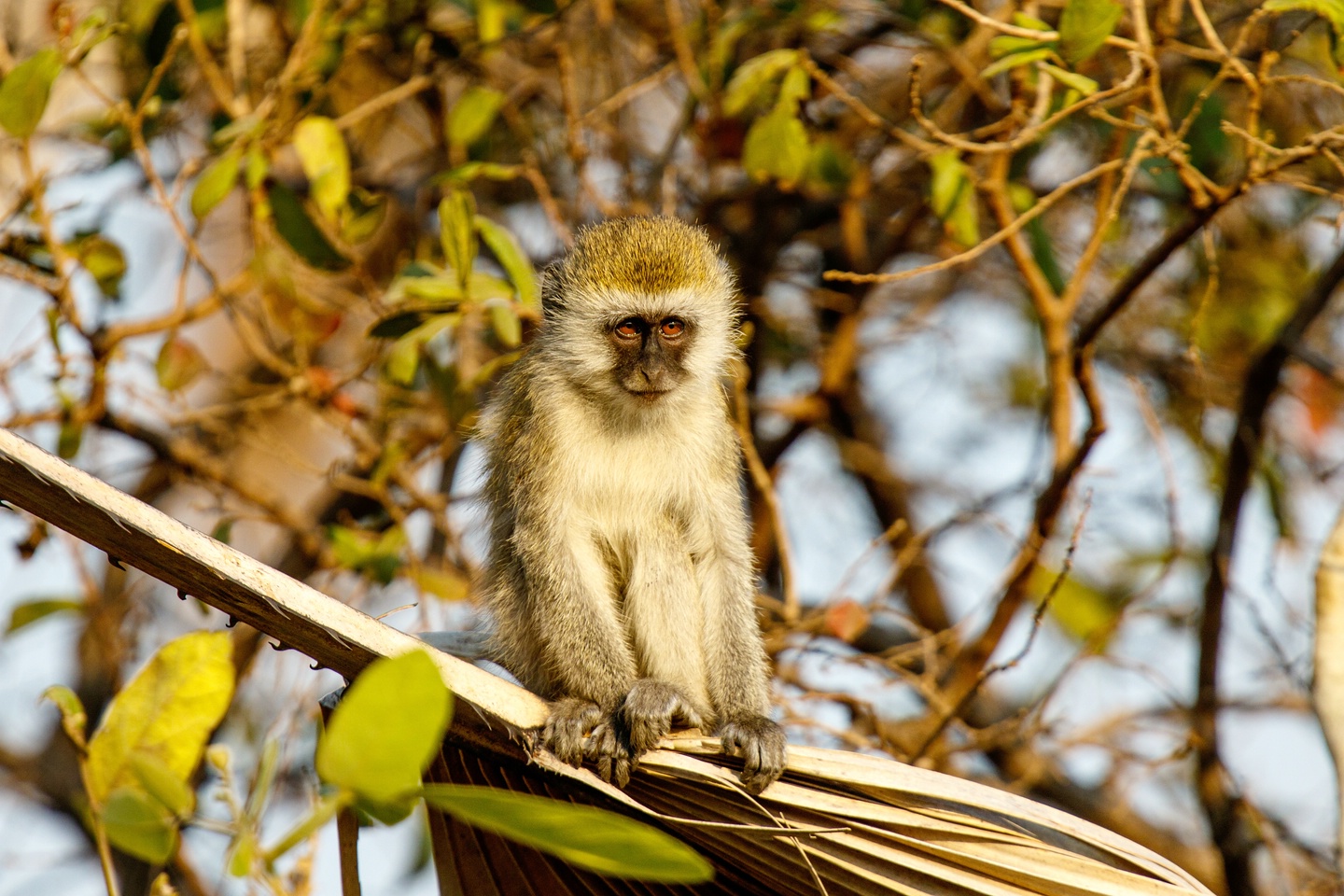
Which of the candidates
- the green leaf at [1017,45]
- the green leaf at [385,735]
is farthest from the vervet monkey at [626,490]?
the green leaf at [385,735]

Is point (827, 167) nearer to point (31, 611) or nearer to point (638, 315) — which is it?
point (638, 315)

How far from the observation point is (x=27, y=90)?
300 cm

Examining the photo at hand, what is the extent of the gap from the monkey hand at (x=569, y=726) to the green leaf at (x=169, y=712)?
0.62 meters

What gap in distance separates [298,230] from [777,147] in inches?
56.9

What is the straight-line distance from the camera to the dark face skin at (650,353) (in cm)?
340

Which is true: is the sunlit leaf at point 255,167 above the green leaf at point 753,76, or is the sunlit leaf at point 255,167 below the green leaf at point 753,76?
below

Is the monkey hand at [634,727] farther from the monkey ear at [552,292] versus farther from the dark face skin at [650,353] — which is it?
the monkey ear at [552,292]

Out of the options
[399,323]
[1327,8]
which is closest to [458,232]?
[399,323]

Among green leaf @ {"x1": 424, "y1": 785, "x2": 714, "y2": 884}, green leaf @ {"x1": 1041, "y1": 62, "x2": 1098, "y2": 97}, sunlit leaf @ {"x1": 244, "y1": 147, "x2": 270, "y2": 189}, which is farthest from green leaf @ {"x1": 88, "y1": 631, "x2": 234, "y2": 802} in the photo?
green leaf @ {"x1": 1041, "y1": 62, "x2": 1098, "y2": 97}

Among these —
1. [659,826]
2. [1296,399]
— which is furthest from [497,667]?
[1296,399]

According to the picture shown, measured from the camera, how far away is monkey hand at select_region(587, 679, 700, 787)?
255 cm

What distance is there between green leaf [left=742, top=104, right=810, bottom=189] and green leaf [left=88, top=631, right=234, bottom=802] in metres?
2.24

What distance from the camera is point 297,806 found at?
4602 mm

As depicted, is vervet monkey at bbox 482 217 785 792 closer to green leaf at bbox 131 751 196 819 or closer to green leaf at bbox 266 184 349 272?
green leaf at bbox 266 184 349 272
